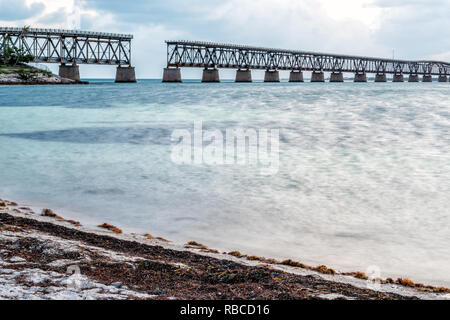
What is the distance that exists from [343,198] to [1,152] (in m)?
17.5

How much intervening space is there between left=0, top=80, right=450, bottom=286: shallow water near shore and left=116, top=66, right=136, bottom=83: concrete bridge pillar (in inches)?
4564

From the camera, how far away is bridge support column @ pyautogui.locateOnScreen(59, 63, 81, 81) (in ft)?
433

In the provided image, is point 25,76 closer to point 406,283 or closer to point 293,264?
point 293,264

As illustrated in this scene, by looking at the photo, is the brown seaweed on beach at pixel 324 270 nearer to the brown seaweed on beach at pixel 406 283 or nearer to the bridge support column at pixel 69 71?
the brown seaweed on beach at pixel 406 283

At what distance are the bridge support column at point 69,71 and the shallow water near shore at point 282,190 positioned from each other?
102679 millimetres

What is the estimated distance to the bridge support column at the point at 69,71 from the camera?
433 ft

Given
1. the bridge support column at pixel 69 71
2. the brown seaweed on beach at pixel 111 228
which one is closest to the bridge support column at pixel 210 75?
the bridge support column at pixel 69 71

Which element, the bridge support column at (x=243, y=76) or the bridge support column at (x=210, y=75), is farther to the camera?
the bridge support column at (x=243, y=76)

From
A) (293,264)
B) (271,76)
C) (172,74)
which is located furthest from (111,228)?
(271,76)

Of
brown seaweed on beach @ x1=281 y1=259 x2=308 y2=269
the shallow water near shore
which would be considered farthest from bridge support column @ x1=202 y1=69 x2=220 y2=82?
brown seaweed on beach @ x1=281 y1=259 x2=308 y2=269

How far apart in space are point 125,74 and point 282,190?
454 feet

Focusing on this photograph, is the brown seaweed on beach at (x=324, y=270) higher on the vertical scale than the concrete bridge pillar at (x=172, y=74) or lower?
lower
